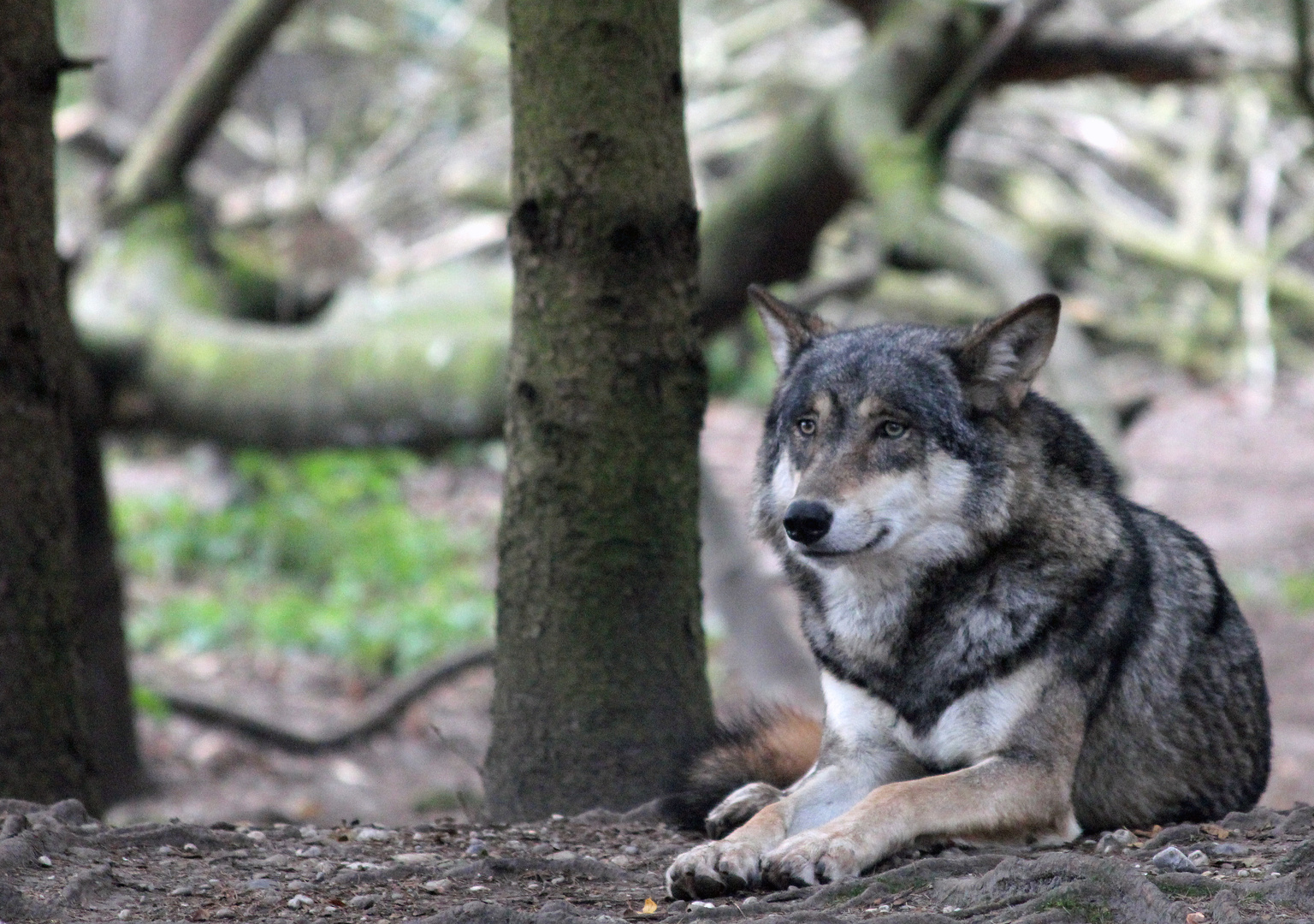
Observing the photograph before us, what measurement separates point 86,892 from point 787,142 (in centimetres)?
685

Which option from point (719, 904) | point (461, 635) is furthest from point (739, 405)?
point (719, 904)

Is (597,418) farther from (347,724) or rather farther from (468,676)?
(468,676)

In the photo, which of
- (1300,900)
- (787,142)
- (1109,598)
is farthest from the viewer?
(787,142)

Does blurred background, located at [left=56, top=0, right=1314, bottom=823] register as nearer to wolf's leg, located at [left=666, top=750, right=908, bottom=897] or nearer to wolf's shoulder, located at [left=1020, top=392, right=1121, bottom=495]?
wolf's shoulder, located at [left=1020, top=392, right=1121, bottom=495]

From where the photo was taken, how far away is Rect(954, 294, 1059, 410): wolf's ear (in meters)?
3.82

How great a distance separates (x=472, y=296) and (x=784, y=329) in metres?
5.15

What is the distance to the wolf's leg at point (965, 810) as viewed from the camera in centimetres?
339

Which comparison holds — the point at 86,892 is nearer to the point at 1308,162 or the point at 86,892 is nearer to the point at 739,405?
the point at 739,405

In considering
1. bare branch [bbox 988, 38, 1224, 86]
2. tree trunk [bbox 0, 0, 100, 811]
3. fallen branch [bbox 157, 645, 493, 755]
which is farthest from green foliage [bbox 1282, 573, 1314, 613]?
tree trunk [bbox 0, 0, 100, 811]

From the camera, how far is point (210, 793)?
27.2ft

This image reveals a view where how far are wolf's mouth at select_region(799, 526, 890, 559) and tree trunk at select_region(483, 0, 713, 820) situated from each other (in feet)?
3.43

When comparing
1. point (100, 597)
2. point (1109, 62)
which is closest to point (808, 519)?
point (100, 597)

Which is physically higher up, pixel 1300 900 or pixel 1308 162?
pixel 1308 162

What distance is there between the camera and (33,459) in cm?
453
